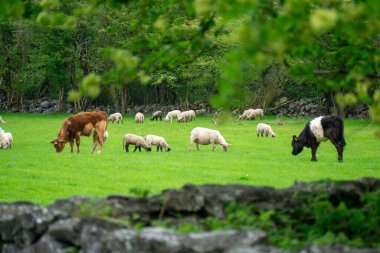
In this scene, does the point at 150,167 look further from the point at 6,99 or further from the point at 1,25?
the point at 6,99

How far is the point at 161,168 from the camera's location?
25.6 meters

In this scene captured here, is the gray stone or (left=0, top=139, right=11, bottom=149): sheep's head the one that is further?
A: the gray stone

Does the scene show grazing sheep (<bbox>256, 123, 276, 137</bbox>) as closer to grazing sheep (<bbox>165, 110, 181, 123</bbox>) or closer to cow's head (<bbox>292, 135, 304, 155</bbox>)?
cow's head (<bbox>292, 135, 304, 155</bbox>)

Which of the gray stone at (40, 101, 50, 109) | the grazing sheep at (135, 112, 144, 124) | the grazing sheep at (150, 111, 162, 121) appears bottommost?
the grazing sheep at (135, 112, 144, 124)

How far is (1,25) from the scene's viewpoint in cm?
8400

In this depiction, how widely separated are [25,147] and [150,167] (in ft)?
44.5

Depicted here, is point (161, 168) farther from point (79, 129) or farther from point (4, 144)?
point (4, 144)

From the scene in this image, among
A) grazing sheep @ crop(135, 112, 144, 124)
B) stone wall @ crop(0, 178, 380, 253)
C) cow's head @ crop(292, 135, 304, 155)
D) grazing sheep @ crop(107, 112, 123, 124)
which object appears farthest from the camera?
grazing sheep @ crop(107, 112, 123, 124)

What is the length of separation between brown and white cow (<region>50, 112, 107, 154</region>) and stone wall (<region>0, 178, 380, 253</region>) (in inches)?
993

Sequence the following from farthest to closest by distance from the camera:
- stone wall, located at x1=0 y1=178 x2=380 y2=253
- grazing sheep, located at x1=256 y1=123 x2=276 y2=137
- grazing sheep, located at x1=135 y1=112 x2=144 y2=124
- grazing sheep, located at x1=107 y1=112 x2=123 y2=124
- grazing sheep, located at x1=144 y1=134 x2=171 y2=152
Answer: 1. grazing sheep, located at x1=107 y1=112 x2=123 y2=124
2. grazing sheep, located at x1=135 y1=112 x2=144 y2=124
3. grazing sheep, located at x1=256 y1=123 x2=276 y2=137
4. grazing sheep, located at x1=144 y1=134 x2=171 y2=152
5. stone wall, located at x1=0 y1=178 x2=380 y2=253

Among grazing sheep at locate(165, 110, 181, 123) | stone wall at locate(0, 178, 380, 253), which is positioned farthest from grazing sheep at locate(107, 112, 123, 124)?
stone wall at locate(0, 178, 380, 253)

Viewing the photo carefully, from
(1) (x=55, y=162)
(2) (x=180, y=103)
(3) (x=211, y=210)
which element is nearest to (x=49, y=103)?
(2) (x=180, y=103)

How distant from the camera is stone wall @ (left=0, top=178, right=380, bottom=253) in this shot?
19.3ft

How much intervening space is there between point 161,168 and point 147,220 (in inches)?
727
